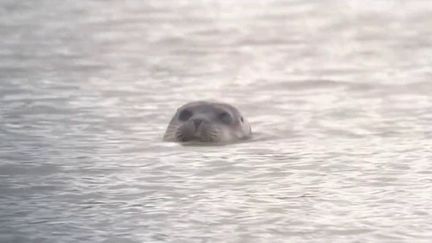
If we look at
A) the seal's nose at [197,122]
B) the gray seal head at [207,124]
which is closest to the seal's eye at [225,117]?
the gray seal head at [207,124]

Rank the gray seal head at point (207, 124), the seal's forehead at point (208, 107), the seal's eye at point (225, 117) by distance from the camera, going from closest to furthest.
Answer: the gray seal head at point (207, 124), the seal's eye at point (225, 117), the seal's forehead at point (208, 107)

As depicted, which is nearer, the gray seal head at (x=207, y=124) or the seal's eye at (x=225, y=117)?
the gray seal head at (x=207, y=124)

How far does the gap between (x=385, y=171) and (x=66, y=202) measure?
2062 mm

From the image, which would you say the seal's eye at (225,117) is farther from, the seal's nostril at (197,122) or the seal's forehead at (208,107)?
the seal's nostril at (197,122)

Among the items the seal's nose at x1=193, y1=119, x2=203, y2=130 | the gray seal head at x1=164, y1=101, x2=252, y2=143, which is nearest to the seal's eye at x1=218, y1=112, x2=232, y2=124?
the gray seal head at x1=164, y1=101, x2=252, y2=143

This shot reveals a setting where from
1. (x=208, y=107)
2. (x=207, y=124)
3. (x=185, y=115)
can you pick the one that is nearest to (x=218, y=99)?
(x=208, y=107)

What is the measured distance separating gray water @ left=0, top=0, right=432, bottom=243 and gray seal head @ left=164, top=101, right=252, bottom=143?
7.2 inches

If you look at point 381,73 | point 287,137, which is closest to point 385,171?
point 287,137

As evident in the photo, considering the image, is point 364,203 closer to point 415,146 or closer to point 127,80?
point 415,146

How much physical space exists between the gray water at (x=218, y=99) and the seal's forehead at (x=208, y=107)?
283 mm

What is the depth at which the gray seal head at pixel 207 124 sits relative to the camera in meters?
10.9

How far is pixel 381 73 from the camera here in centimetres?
1403

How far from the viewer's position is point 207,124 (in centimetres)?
1101

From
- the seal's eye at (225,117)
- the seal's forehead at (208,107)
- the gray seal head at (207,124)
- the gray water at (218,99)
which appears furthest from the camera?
the seal's forehead at (208,107)
